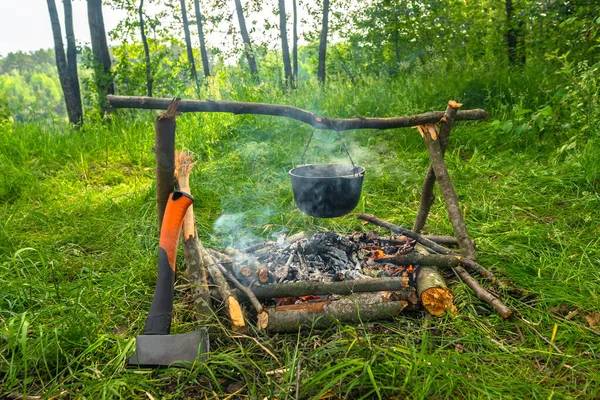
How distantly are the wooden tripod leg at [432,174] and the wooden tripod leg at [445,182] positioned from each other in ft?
0.17

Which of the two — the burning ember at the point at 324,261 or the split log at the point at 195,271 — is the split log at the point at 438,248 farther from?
the split log at the point at 195,271

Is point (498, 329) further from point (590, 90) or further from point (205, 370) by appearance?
point (590, 90)

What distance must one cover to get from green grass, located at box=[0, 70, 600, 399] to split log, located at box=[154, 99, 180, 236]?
0.79 meters

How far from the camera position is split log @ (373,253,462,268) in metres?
2.70

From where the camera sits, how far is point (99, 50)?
36.2 feet

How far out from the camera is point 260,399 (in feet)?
6.06

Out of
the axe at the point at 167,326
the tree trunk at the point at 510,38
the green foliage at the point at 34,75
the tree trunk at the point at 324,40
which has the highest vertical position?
the green foliage at the point at 34,75

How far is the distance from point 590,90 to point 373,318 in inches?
154

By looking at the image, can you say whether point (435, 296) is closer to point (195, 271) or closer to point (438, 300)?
point (438, 300)

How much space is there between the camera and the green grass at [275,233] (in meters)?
1.92

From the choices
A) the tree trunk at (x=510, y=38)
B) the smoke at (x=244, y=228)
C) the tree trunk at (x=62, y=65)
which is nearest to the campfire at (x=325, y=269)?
the smoke at (x=244, y=228)

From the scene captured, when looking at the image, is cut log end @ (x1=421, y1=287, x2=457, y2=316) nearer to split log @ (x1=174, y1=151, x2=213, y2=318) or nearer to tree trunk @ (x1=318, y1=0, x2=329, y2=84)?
split log @ (x1=174, y1=151, x2=213, y2=318)

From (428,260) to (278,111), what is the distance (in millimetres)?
1391

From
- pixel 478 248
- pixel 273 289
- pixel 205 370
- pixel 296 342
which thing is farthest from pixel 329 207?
pixel 478 248
